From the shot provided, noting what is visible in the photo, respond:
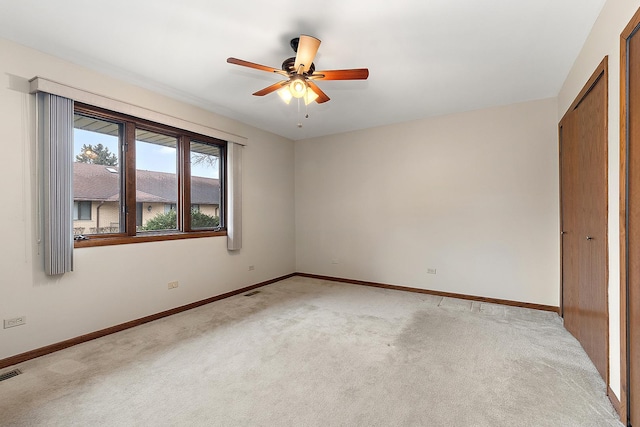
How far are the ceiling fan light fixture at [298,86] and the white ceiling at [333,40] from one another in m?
0.32

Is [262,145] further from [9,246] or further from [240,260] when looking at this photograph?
[9,246]

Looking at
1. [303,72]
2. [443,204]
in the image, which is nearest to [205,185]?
[303,72]

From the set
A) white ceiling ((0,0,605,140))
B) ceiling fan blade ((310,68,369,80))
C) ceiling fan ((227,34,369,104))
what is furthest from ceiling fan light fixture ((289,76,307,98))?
white ceiling ((0,0,605,140))

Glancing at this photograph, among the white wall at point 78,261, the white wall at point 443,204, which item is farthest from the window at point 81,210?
the white wall at point 443,204

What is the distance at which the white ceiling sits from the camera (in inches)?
80.0

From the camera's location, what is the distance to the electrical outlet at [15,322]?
2.34 m

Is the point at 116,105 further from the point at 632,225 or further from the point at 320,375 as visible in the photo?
the point at 632,225

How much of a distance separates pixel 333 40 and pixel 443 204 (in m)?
2.86

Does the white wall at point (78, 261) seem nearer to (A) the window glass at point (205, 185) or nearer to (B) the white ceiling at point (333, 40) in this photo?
(B) the white ceiling at point (333, 40)

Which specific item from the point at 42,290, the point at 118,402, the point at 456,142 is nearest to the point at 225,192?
the point at 42,290

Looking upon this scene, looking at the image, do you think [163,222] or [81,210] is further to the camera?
[163,222]

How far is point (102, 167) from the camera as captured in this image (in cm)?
303

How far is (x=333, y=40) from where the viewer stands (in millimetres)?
2391

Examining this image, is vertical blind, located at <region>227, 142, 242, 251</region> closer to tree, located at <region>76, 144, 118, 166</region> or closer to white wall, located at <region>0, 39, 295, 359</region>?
white wall, located at <region>0, 39, 295, 359</region>
